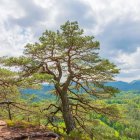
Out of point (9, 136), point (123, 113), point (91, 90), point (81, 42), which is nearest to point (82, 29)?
point (81, 42)

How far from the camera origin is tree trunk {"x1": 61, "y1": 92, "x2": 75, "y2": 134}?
81.9 ft

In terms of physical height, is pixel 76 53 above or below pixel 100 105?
above

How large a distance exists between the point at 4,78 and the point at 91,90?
8.69 meters

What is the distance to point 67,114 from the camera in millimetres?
25328

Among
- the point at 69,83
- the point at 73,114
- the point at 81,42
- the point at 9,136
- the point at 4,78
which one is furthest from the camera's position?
the point at 73,114

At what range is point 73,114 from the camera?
27.6 m

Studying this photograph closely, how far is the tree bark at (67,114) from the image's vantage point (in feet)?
81.9

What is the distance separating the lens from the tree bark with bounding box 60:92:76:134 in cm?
2495

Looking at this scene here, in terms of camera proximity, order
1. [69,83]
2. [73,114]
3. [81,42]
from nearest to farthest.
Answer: [81,42], [69,83], [73,114]

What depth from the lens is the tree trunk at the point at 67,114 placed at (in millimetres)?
24953

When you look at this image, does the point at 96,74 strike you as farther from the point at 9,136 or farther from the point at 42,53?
the point at 9,136

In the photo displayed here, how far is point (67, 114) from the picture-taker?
25.3 metres

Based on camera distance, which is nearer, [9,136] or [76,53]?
[9,136]

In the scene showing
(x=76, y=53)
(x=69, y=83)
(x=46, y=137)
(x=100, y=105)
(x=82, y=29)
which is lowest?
(x=46, y=137)
